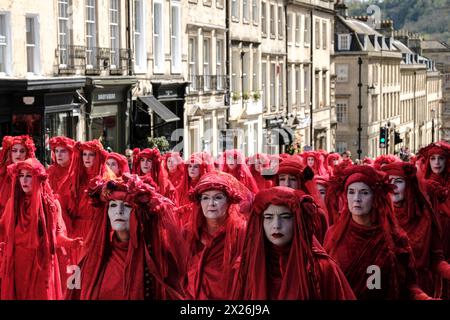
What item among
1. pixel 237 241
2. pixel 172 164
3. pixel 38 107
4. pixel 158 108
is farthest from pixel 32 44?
pixel 237 241

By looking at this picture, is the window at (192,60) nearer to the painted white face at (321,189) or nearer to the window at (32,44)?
the window at (32,44)

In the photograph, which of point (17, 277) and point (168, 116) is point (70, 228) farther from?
point (168, 116)

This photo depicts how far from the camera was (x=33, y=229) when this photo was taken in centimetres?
987

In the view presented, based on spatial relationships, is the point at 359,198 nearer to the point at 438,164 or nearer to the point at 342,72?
the point at 438,164

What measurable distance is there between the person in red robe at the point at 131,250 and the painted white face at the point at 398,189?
267cm

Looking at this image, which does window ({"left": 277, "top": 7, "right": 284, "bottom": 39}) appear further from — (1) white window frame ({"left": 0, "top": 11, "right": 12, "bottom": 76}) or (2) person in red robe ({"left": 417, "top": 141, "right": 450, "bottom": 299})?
(2) person in red robe ({"left": 417, "top": 141, "right": 450, "bottom": 299})

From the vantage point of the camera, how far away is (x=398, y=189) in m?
9.50

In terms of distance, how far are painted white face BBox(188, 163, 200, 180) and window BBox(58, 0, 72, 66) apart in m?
A: 10.8

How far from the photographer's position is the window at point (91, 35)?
25.6 meters

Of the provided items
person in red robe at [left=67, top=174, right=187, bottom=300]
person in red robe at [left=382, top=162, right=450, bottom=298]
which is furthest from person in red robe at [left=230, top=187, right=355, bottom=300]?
person in red robe at [left=382, top=162, right=450, bottom=298]

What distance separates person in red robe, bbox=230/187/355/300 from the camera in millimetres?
6438

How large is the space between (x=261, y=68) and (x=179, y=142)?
→ 11.4 meters

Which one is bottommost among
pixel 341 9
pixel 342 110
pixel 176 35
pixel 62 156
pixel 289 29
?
pixel 62 156

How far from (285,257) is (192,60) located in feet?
92.1
